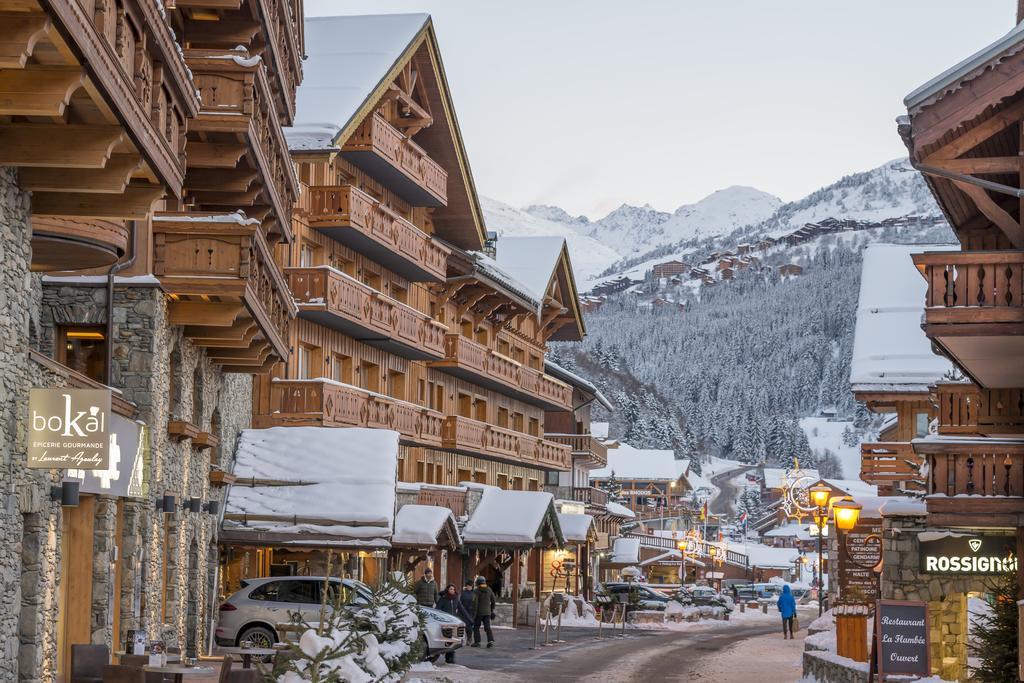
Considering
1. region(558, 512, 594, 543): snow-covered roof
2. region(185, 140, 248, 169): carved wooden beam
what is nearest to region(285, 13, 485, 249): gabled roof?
region(185, 140, 248, 169): carved wooden beam

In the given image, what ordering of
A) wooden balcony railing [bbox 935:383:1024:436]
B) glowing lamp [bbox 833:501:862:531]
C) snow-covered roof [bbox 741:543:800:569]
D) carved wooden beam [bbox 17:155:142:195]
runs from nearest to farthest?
carved wooden beam [bbox 17:155:142:195], wooden balcony railing [bbox 935:383:1024:436], glowing lamp [bbox 833:501:862:531], snow-covered roof [bbox 741:543:800:569]

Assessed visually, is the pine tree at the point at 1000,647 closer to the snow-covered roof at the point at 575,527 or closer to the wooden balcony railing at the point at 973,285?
the wooden balcony railing at the point at 973,285

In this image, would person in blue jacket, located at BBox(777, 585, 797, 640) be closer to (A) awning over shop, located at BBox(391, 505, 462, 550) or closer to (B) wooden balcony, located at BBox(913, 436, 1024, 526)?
(A) awning over shop, located at BBox(391, 505, 462, 550)

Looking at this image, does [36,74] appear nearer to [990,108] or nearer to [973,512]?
[990,108]

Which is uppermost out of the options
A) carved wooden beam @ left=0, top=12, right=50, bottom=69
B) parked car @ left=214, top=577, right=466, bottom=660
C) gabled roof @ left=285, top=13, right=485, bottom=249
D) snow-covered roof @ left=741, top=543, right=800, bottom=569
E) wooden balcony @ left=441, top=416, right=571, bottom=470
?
gabled roof @ left=285, top=13, right=485, bottom=249

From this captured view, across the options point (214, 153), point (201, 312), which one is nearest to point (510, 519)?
point (201, 312)

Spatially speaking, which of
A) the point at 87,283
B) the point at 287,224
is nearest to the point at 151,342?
the point at 87,283

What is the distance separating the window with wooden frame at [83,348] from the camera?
2159cm

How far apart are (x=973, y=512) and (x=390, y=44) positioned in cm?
2024

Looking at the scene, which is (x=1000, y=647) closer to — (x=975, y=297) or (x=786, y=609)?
(x=975, y=297)

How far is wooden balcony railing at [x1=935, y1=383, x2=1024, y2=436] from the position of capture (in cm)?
2362

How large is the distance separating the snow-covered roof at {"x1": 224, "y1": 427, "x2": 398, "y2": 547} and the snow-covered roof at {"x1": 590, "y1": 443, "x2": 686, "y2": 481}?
341 feet

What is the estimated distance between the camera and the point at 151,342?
21.5m

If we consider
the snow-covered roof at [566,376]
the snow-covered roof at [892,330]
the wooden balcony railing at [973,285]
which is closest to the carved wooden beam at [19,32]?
the wooden balcony railing at [973,285]
